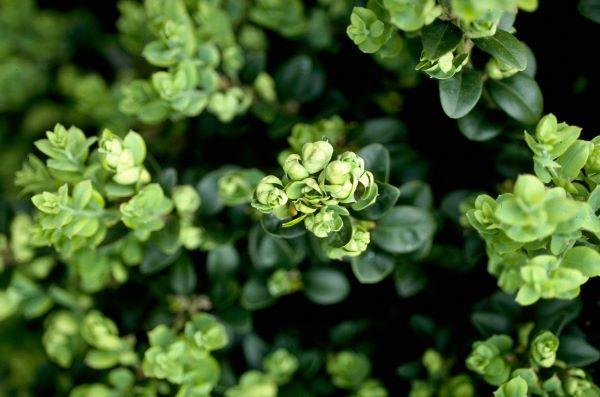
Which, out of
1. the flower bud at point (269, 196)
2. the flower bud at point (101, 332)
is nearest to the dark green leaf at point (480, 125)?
the flower bud at point (269, 196)

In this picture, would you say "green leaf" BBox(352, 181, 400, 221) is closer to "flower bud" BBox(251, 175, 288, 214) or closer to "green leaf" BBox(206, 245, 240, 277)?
"flower bud" BBox(251, 175, 288, 214)

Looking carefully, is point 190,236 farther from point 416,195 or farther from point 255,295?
point 416,195

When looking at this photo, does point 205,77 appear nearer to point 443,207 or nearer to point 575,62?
point 443,207

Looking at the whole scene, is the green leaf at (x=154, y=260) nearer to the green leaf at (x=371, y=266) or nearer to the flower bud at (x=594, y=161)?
the green leaf at (x=371, y=266)

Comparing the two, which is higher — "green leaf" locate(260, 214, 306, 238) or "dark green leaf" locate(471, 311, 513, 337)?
"green leaf" locate(260, 214, 306, 238)

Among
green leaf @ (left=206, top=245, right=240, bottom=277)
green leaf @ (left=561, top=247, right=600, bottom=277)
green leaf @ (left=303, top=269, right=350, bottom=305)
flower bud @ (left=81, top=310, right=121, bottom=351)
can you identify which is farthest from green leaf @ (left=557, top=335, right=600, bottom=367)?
flower bud @ (left=81, top=310, right=121, bottom=351)

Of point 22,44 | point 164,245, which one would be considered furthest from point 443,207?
point 22,44
